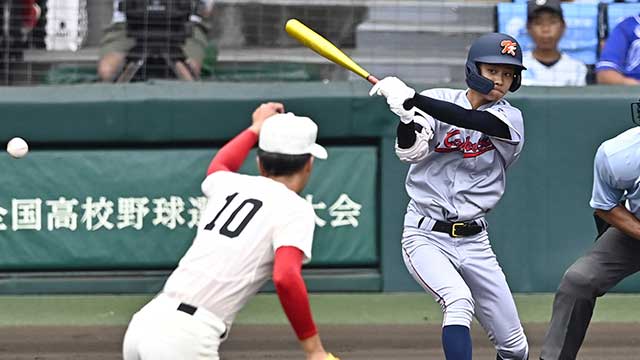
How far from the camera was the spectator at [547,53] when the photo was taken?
9617mm

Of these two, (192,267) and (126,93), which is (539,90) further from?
(192,267)

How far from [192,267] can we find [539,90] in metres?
A: 5.47

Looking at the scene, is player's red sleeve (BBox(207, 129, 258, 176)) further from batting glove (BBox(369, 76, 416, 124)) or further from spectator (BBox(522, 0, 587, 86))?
spectator (BBox(522, 0, 587, 86))

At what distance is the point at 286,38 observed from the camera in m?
10.1

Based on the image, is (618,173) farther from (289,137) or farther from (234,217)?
(234,217)

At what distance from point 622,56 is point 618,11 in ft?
2.59

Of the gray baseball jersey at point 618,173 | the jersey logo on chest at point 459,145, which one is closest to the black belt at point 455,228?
the jersey logo on chest at point 459,145

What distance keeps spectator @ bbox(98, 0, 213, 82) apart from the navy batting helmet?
173 inches

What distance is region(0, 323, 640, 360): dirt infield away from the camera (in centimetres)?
702

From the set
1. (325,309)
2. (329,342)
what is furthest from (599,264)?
(325,309)

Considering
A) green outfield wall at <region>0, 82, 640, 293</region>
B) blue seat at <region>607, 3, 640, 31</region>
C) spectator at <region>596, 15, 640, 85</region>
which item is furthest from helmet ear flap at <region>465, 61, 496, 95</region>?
blue seat at <region>607, 3, 640, 31</region>

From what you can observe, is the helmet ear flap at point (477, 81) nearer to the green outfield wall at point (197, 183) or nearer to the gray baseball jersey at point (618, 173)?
the gray baseball jersey at point (618, 173)

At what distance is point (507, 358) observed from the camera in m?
5.79

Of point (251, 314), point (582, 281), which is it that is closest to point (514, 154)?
point (582, 281)
